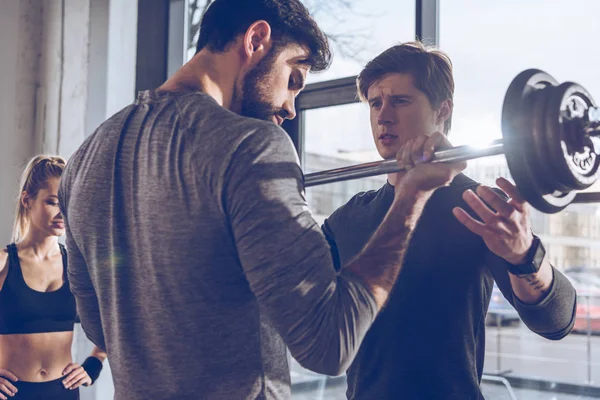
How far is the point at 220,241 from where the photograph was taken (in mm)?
826

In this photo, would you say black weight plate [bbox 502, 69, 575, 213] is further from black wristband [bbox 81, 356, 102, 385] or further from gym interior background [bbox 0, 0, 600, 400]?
black wristband [bbox 81, 356, 102, 385]

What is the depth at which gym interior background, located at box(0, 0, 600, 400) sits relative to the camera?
179cm

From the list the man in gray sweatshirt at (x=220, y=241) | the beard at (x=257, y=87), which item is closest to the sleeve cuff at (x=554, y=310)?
the man in gray sweatshirt at (x=220, y=241)

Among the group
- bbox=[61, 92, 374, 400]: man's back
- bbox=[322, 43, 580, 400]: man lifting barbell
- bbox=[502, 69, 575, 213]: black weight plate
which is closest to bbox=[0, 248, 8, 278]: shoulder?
bbox=[322, 43, 580, 400]: man lifting barbell

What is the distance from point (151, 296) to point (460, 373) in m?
0.59

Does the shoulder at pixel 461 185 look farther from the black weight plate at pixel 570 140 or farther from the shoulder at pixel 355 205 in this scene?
the black weight plate at pixel 570 140

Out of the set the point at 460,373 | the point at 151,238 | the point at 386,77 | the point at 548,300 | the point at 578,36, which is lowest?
the point at 460,373

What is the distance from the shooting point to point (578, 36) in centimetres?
180

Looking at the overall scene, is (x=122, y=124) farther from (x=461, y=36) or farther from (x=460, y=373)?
(x=461, y=36)

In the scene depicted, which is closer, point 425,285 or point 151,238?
point 151,238

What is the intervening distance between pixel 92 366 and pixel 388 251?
5.18 feet

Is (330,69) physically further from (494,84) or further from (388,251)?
(388,251)

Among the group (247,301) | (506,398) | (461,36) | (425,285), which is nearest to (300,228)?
(247,301)

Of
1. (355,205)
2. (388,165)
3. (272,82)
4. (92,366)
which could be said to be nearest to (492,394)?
(92,366)
